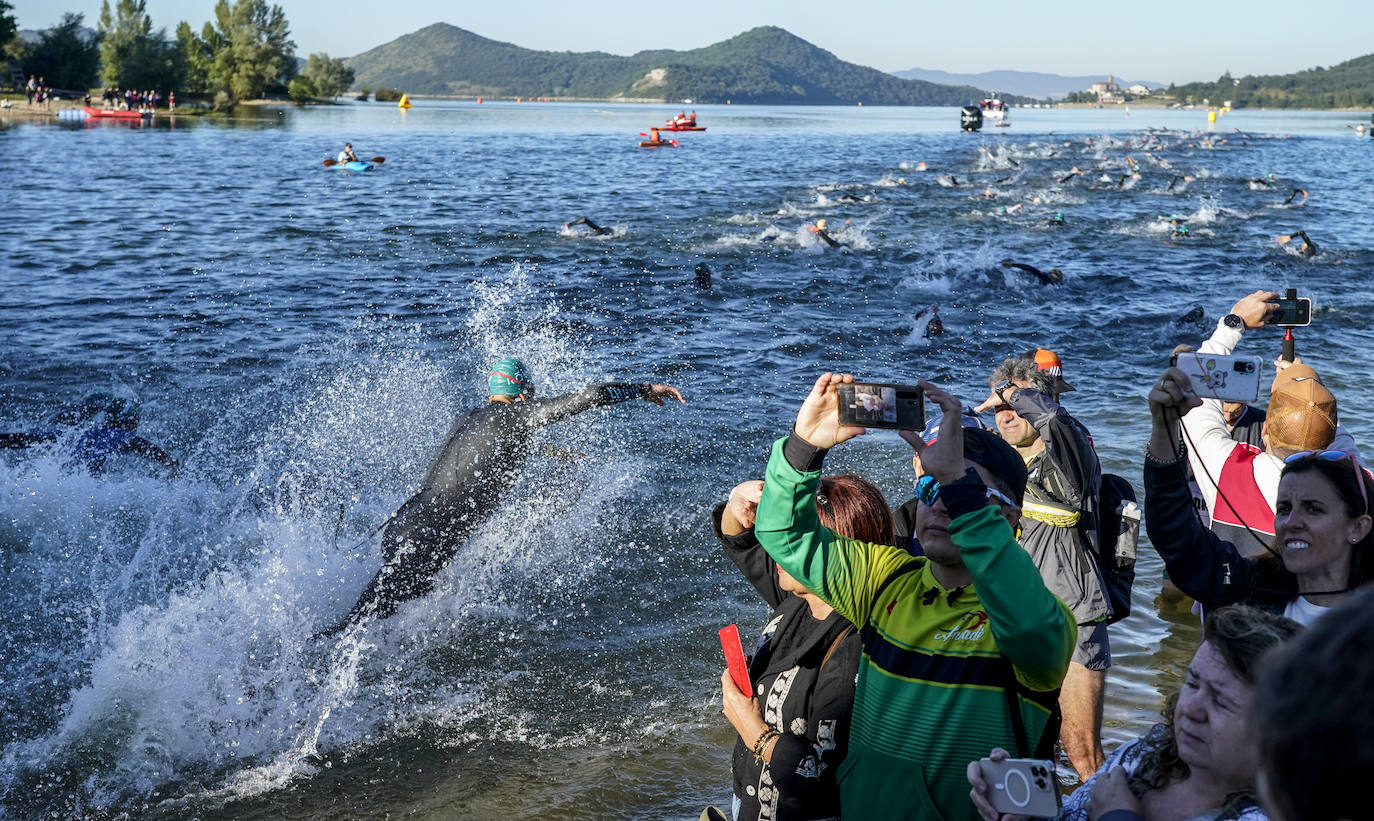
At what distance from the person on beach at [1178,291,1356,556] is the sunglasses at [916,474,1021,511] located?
1.71 metres

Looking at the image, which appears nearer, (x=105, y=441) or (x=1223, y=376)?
(x=1223, y=376)

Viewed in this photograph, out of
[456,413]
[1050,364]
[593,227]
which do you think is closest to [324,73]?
[593,227]

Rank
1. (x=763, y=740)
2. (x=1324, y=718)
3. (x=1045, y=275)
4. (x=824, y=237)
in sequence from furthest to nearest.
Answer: (x=824, y=237) < (x=1045, y=275) < (x=763, y=740) < (x=1324, y=718)

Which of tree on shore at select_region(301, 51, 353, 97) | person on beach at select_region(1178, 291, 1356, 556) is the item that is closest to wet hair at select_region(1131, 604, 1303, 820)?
person on beach at select_region(1178, 291, 1356, 556)

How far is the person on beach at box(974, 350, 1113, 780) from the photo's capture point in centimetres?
431

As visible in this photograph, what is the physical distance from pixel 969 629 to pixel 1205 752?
59cm

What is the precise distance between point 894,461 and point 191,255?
638 inches

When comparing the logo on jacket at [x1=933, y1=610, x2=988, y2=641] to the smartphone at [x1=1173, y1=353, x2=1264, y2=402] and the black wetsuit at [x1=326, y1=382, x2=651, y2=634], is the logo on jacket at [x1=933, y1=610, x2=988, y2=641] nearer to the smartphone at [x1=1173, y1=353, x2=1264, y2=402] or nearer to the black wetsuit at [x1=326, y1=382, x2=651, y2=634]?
the smartphone at [x1=1173, y1=353, x2=1264, y2=402]

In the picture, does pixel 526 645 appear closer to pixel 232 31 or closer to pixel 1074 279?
pixel 1074 279

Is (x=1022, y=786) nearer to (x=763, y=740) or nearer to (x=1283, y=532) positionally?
(x=763, y=740)

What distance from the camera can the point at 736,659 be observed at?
2.99 meters

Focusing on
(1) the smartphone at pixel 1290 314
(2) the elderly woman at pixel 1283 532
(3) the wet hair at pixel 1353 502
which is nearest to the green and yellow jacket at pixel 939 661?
(2) the elderly woman at pixel 1283 532

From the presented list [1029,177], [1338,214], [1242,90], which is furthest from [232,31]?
[1242,90]

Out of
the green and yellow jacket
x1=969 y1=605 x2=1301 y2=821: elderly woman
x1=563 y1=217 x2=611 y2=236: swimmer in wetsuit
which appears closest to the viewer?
x1=969 y1=605 x2=1301 y2=821: elderly woman
